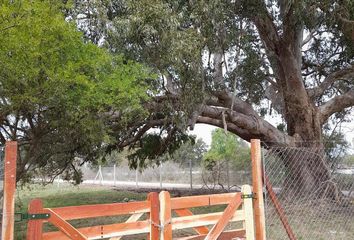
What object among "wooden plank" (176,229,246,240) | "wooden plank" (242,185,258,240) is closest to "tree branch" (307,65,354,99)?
"wooden plank" (176,229,246,240)

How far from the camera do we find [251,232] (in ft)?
19.2

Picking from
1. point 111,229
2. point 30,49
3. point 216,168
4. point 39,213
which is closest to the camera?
point 39,213

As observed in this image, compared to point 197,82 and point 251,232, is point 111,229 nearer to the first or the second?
point 251,232

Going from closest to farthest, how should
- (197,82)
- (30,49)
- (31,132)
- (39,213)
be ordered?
(39,213)
(30,49)
(31,132)
(197,82)

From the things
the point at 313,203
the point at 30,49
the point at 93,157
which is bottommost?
the point at 313,203

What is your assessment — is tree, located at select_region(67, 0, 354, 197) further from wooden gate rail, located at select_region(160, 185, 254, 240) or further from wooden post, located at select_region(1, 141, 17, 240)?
wooden post, located at select_region(1, 141, 17, 240)

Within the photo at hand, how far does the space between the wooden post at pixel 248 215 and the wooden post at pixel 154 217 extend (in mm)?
1351

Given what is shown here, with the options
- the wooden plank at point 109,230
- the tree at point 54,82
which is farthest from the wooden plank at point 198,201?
the tree at point 54,82

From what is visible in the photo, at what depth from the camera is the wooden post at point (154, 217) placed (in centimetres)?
517

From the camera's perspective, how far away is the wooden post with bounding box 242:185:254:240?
5820 mm

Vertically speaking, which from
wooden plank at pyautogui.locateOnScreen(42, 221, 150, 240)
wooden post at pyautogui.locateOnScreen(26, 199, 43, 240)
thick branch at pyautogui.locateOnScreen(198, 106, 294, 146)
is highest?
thick branch at pyautogui.locateOnScreen(198, 106, 294, 146)

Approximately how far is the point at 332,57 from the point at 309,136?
4.20 metres

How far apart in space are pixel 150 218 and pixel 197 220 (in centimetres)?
74

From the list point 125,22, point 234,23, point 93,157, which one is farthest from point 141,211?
point 93,157
